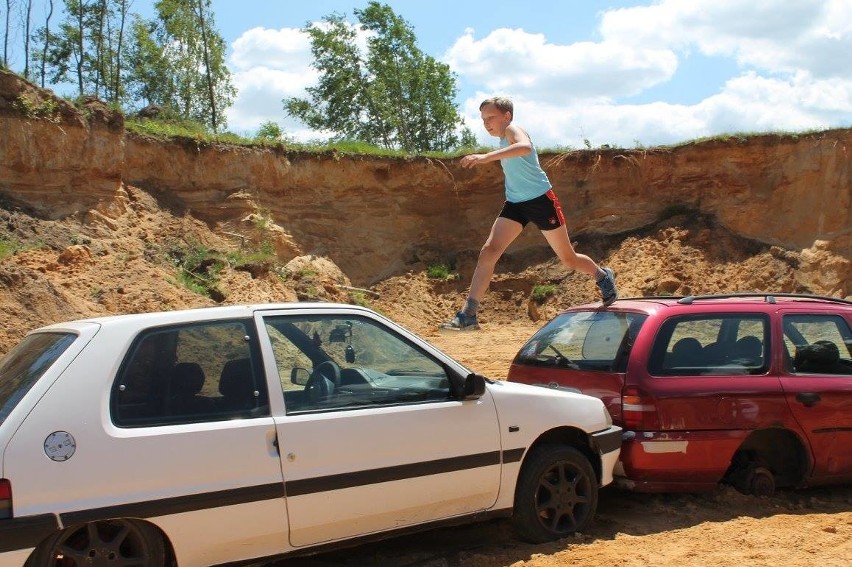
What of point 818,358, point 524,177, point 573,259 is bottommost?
point 818,358

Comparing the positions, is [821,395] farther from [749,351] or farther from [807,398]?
[749,351]

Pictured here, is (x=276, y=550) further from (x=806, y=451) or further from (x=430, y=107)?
(x=430, y=107)

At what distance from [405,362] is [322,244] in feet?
47.1

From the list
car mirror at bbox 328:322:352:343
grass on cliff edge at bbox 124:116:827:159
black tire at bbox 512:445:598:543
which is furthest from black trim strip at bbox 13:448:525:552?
grass on cliff edge at bbox 124:116:827:159

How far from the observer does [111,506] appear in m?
3.97

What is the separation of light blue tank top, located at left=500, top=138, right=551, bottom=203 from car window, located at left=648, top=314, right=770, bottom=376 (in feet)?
6.55

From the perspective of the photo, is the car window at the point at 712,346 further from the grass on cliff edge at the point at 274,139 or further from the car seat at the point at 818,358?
the grass on cliff edge at the point at 274,139

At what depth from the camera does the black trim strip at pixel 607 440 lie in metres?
5.56

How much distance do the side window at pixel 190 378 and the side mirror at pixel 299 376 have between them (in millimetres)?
235

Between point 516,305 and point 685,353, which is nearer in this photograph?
point 685,353

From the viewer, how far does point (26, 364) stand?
4.37 metres

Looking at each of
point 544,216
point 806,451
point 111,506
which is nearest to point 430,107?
point 544,216

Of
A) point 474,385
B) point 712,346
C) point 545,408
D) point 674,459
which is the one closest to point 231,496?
point 474,385

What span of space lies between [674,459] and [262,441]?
2932mm
